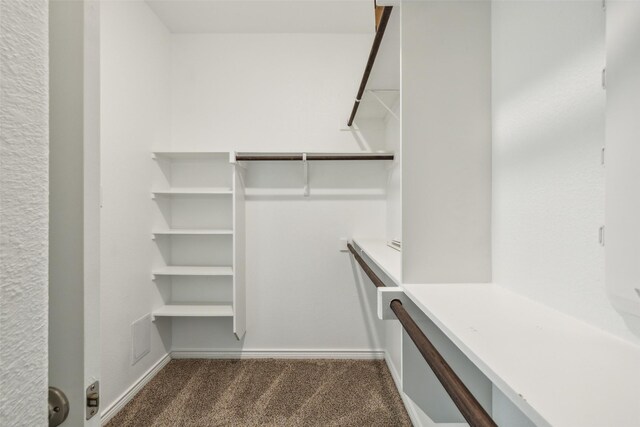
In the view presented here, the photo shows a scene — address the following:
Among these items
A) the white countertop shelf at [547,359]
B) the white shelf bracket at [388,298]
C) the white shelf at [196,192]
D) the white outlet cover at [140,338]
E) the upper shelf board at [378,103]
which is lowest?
the white outlet cover at [140,338]

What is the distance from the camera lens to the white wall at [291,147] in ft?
7.91

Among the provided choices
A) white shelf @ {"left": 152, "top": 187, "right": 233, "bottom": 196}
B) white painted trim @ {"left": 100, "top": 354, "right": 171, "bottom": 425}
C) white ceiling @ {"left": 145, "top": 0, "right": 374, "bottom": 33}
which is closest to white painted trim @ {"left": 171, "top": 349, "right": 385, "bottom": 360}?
white painted trim @ {"left": 100, "top": 354, "right": 171, "bottom": 425}

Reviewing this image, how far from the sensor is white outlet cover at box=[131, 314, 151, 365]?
194cm

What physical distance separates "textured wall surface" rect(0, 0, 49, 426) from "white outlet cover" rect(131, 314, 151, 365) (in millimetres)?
1873

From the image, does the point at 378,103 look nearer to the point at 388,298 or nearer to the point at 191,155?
the point at 191,155

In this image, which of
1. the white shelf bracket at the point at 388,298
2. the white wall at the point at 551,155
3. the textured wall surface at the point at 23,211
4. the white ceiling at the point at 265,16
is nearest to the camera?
the textured wall surface at the point at 23,211

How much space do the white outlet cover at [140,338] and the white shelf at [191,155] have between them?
3.62 ft

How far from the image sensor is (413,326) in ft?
2.37

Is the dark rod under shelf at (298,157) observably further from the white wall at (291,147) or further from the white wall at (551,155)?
the white wall at (551,155)

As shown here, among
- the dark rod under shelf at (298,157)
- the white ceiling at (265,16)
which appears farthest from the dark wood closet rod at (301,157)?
the white ceiling at (265,16)

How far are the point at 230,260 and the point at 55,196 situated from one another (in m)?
2.05

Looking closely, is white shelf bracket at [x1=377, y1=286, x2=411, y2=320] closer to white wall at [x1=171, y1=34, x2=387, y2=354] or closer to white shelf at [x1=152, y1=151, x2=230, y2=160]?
white wall at [x1=171, y1=34, x2=387, y2=354]

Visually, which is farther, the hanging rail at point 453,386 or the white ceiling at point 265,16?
the white ceiling at point 265,16

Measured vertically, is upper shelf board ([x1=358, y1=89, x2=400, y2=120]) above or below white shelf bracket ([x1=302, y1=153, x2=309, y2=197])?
above
